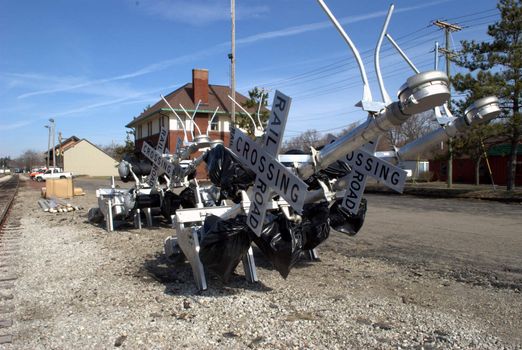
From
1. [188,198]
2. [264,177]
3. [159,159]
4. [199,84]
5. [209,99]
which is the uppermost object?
[199,84]

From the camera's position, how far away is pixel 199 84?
40.0 metres

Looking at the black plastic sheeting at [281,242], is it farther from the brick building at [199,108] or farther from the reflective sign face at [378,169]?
the brick building at [199,108]

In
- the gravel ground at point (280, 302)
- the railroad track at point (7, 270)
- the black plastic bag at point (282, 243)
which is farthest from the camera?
the black plastic bag at point (282, 243)

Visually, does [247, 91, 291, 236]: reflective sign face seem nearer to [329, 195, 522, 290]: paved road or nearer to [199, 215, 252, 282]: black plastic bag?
[199, 215, 252, 282]: black plastic bag

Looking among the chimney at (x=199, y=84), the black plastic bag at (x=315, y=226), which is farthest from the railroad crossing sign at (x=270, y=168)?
the chimney at (x=199, y=84)

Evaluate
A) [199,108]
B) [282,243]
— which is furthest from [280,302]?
[199,108]

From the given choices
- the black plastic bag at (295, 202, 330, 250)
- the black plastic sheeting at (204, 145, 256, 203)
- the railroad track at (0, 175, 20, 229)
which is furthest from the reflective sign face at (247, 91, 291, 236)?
the railroad track at (0, 175, 20, 229)

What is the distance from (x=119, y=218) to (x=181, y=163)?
3.26m

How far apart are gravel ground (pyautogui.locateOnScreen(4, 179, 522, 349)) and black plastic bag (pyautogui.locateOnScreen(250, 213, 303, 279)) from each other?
0.49 meters

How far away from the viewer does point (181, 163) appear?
9.84 m

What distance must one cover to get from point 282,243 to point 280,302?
28.5 inches

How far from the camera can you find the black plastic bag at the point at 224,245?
5242mm

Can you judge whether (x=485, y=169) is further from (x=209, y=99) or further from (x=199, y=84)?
(x=199, y=84)

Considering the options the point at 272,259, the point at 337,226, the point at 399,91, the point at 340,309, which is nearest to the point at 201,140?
the point at 337,226
